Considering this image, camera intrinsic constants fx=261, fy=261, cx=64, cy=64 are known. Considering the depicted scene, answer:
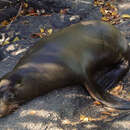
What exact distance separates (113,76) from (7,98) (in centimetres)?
153

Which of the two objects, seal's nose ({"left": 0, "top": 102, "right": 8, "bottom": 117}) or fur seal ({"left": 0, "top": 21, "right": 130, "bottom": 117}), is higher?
fur seal ({"left": 0, "top": 21, "right": 130, "bottom": 117})

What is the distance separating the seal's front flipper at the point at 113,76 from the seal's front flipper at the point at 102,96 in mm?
212

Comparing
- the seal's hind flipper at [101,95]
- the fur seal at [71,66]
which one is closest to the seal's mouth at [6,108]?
the fur seal at [71,66]

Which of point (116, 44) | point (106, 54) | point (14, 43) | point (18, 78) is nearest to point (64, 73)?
point (18, 78)

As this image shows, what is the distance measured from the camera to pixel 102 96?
294cm

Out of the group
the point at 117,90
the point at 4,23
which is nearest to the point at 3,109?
the point at 117,90

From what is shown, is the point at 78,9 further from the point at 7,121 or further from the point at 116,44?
the point at 7,121

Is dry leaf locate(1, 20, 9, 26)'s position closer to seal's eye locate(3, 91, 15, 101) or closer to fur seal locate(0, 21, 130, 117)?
fur seal locate(0, 21, 130, 117)

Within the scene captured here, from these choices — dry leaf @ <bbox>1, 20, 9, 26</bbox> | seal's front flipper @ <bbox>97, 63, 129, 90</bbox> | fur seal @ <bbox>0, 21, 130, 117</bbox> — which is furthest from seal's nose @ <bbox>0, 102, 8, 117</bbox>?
dry leaf @ <bbox>1, 20, 9, 26</bbox>

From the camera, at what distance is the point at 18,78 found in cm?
272

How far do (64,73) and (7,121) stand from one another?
0.82 metres

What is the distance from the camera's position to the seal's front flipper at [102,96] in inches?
108

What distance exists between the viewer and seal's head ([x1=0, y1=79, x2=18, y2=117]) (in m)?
2.59

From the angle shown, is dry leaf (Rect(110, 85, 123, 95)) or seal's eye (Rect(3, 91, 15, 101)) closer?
seal's eye (Rect(3, 91, 15, 101))
